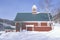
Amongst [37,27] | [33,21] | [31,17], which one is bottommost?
[37,27]

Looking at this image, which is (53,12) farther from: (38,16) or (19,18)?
(19,18)

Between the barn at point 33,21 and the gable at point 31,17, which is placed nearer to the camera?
the barn at point 33,21

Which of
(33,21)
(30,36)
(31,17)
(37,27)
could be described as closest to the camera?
(30,36)

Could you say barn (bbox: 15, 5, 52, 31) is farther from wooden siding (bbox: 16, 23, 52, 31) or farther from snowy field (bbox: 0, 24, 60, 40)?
snowy field (bbox: 0, 24, 60, 40)

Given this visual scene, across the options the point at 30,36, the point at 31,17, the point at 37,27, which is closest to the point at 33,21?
the point at 31,17

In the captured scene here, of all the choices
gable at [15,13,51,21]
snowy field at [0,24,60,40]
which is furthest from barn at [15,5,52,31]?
snowy field at [0,24,60,40]

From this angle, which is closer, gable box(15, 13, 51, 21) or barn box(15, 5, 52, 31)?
barn box(15, 5, 52, 31)

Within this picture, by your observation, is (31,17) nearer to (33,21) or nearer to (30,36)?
(33,21)

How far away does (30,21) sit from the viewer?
22406 mm

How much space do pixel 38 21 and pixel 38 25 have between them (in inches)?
24.4

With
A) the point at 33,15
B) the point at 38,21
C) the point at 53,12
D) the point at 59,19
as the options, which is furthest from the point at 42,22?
the point at 59,19

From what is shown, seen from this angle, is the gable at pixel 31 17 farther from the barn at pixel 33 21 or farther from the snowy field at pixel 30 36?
the snowy field at pixel 30 36

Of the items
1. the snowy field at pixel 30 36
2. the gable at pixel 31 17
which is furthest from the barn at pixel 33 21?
the snowy field at pixel 30 36

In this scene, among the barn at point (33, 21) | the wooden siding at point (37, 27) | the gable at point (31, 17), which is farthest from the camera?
the gable at point (31, 17)
